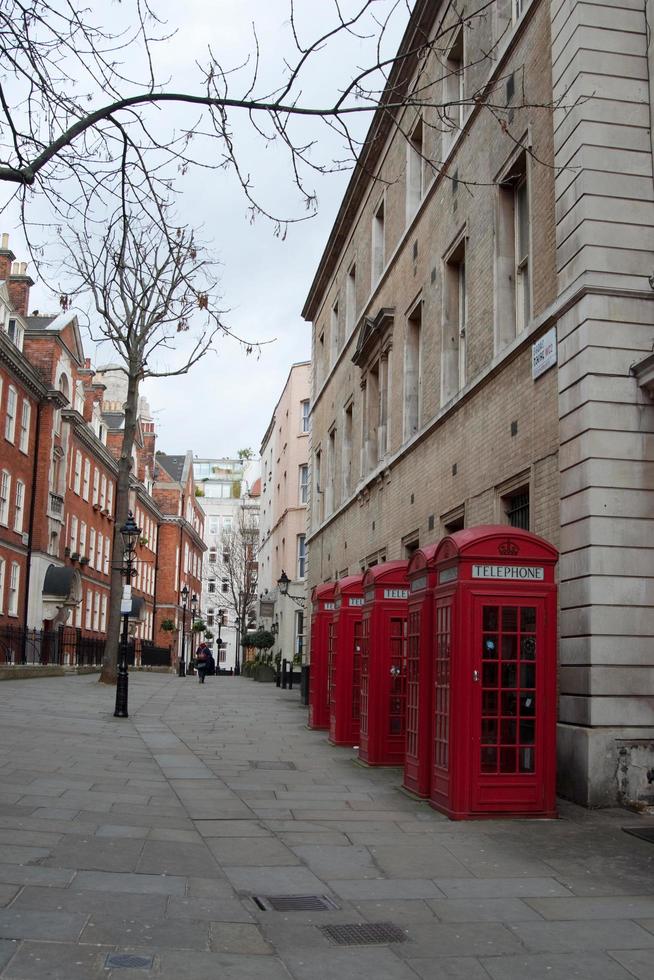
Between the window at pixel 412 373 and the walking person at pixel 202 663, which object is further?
the walking person at pixel 202 663

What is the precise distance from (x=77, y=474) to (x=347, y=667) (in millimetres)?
37103

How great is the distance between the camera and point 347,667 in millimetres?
15664

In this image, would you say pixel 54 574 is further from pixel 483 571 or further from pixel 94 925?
pixel 94 925

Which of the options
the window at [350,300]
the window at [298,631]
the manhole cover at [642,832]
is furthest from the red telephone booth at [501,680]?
the window at [298,631]

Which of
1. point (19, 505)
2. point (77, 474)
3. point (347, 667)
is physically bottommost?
point (347, 667)

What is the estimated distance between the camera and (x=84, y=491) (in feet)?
172

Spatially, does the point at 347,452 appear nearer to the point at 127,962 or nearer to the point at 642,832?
the point at 642,832

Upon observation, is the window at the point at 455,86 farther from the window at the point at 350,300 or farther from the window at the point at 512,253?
the window at the point at 350,300

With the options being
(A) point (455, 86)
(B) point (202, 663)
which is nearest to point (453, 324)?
(A) point (455, 86)

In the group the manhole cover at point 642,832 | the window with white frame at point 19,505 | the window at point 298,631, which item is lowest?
the manhole cover at point 642,832

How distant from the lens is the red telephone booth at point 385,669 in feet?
42.9

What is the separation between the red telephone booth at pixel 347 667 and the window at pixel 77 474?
36025mm

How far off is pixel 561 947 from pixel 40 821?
464 cm

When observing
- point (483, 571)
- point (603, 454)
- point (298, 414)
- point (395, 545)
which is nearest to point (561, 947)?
point (483, 571)
